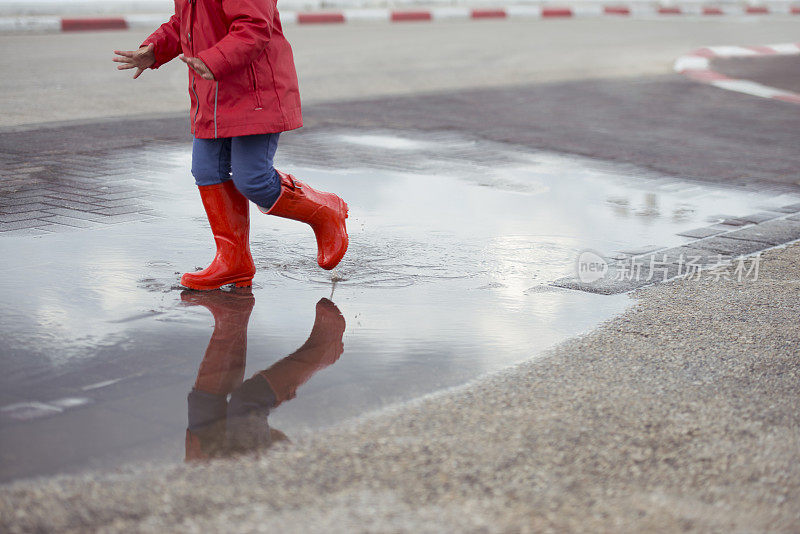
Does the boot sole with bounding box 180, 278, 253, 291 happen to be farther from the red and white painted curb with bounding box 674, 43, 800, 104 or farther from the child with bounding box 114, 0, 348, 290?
the red and white painted curb with bounding box 674, 43, 800, 104

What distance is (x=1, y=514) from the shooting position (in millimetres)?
2357

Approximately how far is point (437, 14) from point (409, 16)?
0.86m

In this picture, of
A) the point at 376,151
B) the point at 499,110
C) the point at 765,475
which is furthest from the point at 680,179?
the point at 765,475

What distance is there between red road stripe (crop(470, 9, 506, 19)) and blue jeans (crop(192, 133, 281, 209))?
736 inches

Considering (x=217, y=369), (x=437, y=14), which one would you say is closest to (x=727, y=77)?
(x=437, y=14)

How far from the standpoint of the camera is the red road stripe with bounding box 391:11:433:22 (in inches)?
829

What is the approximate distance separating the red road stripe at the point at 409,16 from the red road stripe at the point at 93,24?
585 cm

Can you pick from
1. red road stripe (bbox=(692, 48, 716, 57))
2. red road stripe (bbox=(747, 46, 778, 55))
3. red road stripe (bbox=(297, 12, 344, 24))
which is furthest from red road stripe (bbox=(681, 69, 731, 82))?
red road stripe (bbox=(297, 12, 344, 24))

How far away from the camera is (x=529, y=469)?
2.64m

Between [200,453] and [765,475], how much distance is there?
54.6 inches

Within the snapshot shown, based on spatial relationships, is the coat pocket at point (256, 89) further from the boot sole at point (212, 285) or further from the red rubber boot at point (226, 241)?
the boot sole at point (212, 285)

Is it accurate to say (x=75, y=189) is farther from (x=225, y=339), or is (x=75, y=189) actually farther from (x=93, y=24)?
(x=93, y=24)

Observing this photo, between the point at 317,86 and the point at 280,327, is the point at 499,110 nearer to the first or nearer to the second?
the point at 317,86

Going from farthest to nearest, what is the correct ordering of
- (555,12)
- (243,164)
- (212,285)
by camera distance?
(555,12), (212,285), (243,164)
